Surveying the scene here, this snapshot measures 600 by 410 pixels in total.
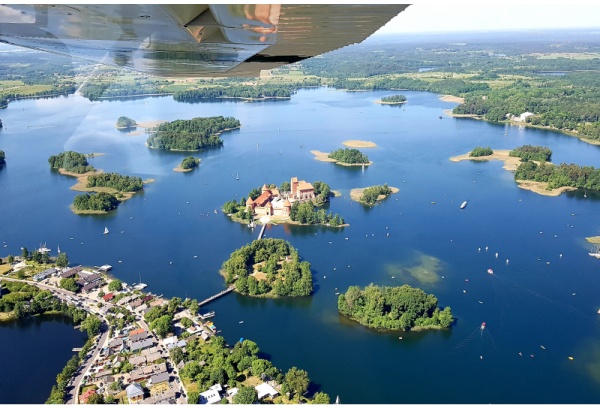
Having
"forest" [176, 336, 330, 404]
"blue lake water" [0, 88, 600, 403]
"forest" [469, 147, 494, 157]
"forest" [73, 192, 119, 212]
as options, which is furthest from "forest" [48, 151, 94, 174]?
"forest" [469, 147, 494, 157]

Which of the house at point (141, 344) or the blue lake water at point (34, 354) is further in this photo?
the house at point (141, 344)

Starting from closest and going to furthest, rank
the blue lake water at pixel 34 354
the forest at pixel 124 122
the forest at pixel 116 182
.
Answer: the blue lake water at pixel 34 354 < the forest at pixel 124 122 < the forest at pixel 116 182

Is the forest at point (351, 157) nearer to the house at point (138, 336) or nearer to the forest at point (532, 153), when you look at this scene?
the forest at point (532, 153)

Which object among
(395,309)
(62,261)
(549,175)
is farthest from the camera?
(549,175)

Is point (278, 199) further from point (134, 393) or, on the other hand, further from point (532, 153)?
point (532, 153)

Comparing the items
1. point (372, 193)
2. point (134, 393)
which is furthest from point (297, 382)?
point (372, 193)

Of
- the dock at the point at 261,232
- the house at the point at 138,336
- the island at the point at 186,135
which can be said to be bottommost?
the house at the point at 138,336

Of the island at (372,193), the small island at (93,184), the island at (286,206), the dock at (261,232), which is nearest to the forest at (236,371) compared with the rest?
the dock at (261,232)
